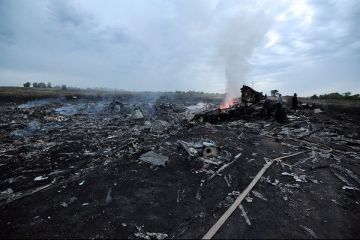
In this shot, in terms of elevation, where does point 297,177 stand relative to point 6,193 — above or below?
above

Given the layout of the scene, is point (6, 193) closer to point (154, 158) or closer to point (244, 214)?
point (154, 158)

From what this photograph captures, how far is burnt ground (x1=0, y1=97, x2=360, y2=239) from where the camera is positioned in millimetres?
4230

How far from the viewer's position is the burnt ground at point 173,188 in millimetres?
4230

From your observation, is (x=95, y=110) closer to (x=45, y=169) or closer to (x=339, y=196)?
(x=45, y=169)

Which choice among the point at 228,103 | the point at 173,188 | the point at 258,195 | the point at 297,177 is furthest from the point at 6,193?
the point at 228,103

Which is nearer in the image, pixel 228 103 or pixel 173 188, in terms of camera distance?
pixel 173 188

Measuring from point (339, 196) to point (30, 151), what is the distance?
32.4ft

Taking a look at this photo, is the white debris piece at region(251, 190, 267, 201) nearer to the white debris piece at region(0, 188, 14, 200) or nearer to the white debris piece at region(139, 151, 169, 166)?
the white debris piece at region(139, 151, 169, 166)

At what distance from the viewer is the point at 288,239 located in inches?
154

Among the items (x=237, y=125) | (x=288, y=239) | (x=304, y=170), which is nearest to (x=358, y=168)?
(x=304, y=170)

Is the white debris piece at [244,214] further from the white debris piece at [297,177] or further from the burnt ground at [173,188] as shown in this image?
the white debris piece at [297,177]

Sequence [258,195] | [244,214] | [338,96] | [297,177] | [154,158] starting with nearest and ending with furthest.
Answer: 1. [244,214]
2. [258,195]
3. [297,177]
4. [154,158]
5. [338,96]

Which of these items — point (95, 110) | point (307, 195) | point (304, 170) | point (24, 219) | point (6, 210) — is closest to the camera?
point (24, 219)

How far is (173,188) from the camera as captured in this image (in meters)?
5.65
